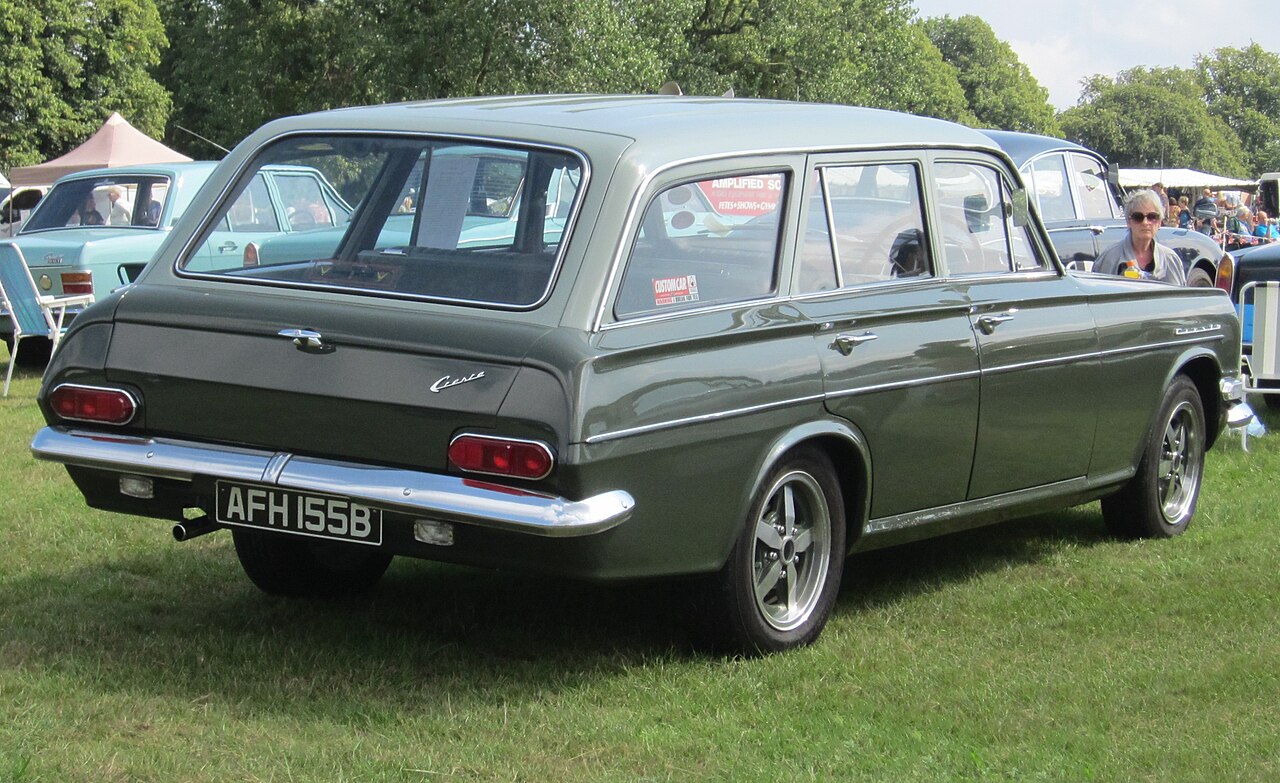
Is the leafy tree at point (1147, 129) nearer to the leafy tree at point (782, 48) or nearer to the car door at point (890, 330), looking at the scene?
the leafy tree at point (782, 48)

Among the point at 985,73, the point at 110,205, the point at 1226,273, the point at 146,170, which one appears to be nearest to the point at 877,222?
the point at 1226,273

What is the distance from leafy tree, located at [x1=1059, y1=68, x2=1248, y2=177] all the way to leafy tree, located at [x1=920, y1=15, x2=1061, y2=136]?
31.4 feet

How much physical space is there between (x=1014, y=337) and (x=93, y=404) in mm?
3135

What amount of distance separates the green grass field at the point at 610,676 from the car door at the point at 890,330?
0.56m

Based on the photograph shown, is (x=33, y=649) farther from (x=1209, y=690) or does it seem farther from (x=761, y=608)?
(x=1209, y=690)

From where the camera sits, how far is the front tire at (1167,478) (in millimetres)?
7172

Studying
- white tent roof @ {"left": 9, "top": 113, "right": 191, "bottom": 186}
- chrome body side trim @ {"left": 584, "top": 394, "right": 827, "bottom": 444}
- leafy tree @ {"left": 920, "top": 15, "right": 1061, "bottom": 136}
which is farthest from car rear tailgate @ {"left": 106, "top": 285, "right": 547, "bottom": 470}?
leafy tree @ {"left": 920, "top": 15, "right": 1061, "bottom": 136}

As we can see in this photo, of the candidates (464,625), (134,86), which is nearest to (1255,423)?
(464,625)

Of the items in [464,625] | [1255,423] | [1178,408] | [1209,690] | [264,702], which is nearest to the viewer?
[264,702]

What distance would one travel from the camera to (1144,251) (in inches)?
373

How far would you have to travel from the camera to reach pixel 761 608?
5.19 metres

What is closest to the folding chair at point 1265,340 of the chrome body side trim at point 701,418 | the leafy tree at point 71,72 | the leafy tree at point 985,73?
the chrome body side trim at point 701,418

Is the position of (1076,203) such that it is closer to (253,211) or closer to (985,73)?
(253,211)

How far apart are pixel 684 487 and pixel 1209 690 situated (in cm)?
165
